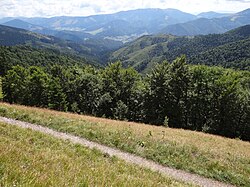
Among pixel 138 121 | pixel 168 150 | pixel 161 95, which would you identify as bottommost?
pixel 138 121

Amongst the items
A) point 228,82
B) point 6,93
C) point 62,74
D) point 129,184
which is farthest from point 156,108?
point 129,184

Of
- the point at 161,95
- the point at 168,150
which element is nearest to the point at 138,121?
the point at 161,95

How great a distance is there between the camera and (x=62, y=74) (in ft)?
225

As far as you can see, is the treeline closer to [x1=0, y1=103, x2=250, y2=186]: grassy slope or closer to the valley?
the valley

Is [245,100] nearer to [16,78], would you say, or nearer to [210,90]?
[210,90]

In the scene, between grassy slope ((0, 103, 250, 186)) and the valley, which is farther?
grassy slope ((0, 103, 250, 186))

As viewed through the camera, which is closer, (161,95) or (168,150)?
(168,150)

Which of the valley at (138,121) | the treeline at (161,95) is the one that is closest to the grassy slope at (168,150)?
the valley at (138,121)

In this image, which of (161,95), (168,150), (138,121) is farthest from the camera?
(138,121)

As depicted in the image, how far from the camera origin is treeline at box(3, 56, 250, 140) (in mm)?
50062

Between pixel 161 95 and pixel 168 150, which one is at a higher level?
pixel 168 150

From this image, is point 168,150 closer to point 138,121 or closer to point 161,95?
point 161,95

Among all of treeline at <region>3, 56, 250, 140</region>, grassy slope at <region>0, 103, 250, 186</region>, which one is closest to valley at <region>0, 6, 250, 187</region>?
grassy slope at <region>0, 103, 250, 186</region>

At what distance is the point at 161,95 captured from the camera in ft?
172
